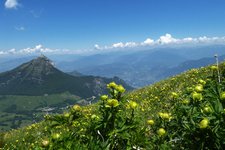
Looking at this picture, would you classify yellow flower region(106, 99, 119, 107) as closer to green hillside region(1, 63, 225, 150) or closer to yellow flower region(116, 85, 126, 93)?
green hillside region(1, 63, 225, 150)

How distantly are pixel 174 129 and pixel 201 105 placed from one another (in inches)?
22.9

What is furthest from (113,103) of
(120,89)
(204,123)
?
(204,123)

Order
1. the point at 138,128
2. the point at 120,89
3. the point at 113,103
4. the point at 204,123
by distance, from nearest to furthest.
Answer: the point at 204,123 → the point at 113,103 → the point at 138,128 → the point at 120,89

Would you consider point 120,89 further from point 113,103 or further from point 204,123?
point 204,123

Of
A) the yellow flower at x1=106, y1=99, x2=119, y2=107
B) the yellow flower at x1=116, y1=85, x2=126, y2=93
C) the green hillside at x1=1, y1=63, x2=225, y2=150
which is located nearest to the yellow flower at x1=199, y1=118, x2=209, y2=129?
the green hillside at x1=1, y1=63, x2=225, y2=150

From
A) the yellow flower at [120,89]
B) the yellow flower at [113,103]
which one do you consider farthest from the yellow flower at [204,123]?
the yellow flower at [120,89]

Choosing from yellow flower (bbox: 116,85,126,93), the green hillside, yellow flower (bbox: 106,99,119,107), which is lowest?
the green hillside

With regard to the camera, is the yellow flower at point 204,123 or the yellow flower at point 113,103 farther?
the yellow flower at point 113,103

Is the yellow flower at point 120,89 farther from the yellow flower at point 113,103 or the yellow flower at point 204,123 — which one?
the yellow flower at point 204,123

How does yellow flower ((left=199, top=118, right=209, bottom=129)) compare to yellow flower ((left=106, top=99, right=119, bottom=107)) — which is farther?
yellow flower ((left=106, top=99, right=119, bottom=107))

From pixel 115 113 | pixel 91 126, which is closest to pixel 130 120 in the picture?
pixel 115 113

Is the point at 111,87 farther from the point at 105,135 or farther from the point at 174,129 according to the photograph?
the point at 174,129

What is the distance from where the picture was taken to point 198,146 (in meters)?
4.11

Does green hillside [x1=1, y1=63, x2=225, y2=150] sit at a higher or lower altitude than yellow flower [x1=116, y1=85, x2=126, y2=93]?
lower
